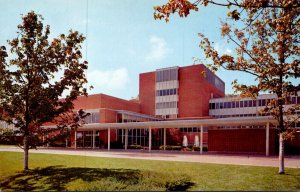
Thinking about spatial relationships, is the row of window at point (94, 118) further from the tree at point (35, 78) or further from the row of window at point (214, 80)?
the tree at point (35, 78)

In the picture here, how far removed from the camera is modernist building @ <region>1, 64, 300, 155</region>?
105ft

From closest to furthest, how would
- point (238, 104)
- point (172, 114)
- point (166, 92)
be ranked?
point (238, 104) → point (172, 114) → point (166, 92)

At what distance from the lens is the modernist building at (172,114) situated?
32.1 meters

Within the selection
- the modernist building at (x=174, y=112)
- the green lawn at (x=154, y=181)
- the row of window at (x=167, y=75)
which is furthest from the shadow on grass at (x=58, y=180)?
the row of window at (x=167, y=75)

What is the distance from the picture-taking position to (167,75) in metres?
58.7

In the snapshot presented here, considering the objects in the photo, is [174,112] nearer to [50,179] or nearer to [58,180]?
[50,179]

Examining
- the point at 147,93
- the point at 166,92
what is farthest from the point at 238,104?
the point at 147,93

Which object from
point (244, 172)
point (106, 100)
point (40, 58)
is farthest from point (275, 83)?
point (106, 100)

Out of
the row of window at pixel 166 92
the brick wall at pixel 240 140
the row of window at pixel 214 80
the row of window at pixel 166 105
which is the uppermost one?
the row of window at pixel 214 80

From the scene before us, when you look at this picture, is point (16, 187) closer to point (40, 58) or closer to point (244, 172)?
point (40, 58)

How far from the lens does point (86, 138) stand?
45031 mm

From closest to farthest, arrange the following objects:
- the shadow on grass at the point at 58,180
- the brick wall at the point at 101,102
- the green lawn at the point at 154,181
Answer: the green lawn at the point at 154,181 < the shadow on grass at the point at 58,180 < the brick wall at the point at 101,102

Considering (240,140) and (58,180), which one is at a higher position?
(58,180)

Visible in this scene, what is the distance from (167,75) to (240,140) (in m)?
30.0
